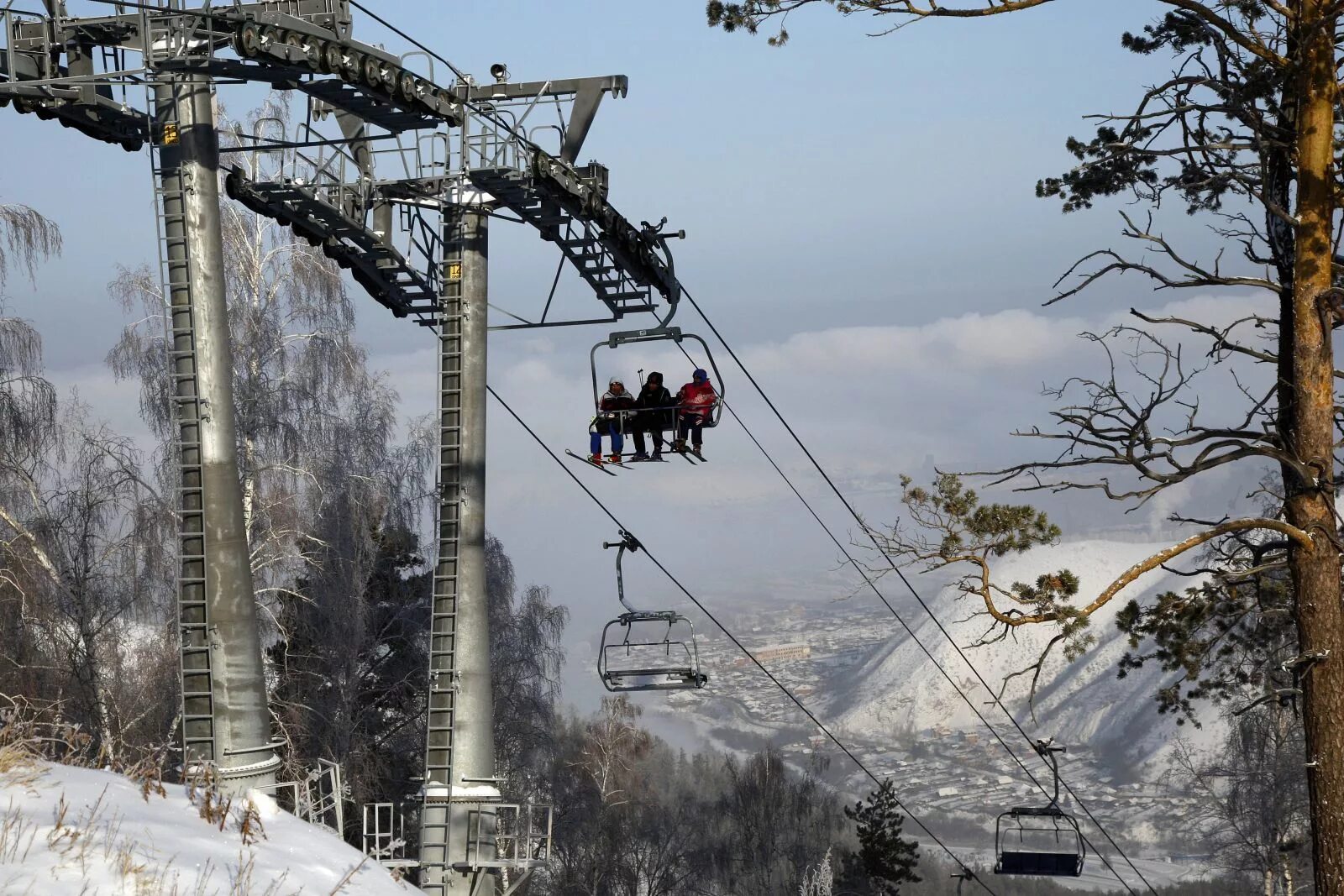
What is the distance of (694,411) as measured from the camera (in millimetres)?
17672

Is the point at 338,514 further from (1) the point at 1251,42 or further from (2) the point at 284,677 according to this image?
(1) the point at 1251,42

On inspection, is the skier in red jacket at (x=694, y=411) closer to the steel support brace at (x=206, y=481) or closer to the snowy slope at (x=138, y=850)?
the steel support brace at (x=206, y=481)

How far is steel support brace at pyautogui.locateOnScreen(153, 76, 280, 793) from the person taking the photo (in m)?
12.9

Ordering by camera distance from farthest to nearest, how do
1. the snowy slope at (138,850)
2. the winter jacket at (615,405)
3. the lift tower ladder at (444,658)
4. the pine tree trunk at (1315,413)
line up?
the winter jacket at (615,405) → the lift tower ladder at (444,658) → the pine tree trunk at (1315,413) → the snowy slope at (138,850)

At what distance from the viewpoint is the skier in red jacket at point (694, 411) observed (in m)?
17.7

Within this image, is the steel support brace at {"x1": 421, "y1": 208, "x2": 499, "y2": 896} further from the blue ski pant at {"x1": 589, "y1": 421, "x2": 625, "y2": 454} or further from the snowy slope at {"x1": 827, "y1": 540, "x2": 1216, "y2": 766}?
the snowy slope at {"x1": 827, "y1": 540, "x2": 1216, "y2": 766}

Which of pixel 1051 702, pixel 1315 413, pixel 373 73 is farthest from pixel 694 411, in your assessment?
pixel 1051 702

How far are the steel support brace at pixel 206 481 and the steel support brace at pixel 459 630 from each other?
337 cm

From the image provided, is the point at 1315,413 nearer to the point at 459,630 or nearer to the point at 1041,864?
the point at 459,630

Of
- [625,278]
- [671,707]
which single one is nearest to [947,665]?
[671,707]

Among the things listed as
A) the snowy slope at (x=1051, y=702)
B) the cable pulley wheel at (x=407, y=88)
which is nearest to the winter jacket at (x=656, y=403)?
the cable pulley wheel at (x=407, y=88)

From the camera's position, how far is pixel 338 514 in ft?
97.3

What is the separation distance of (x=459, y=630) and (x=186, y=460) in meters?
4.26

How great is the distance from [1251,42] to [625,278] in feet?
25.1
